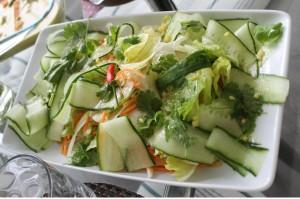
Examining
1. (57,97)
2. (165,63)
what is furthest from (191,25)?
(57,97)

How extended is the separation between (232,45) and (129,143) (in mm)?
270

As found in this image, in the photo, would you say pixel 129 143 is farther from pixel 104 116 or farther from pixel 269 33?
pixel 269 33

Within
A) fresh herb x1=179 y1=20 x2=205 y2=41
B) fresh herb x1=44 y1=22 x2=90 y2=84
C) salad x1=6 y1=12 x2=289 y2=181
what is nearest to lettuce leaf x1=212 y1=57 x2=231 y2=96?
salad x1=6 y1=12 x2=289 y2=181

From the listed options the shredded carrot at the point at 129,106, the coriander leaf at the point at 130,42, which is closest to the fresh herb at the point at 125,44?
the coriander leaf at the point at 130,42

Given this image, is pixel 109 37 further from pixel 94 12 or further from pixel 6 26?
pixel 6 26

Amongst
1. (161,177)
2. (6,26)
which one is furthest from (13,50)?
(161,177)

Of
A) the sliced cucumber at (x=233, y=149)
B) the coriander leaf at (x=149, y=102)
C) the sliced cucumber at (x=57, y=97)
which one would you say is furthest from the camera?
the sliced cucumber at (x=57, y=97)

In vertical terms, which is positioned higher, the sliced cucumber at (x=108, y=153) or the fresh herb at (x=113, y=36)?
the fresh herb at (x=113, y=36)

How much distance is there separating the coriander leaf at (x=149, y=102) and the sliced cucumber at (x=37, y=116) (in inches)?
8.8

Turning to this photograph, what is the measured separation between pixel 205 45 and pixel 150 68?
0.11 m

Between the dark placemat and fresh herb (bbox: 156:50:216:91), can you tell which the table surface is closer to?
the dark placemat

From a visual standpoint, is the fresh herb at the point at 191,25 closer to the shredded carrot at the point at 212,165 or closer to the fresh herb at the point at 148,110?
the fresh herb at the point at 148,110

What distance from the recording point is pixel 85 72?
3.15 feet

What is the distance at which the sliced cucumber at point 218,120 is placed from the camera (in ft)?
2.68
